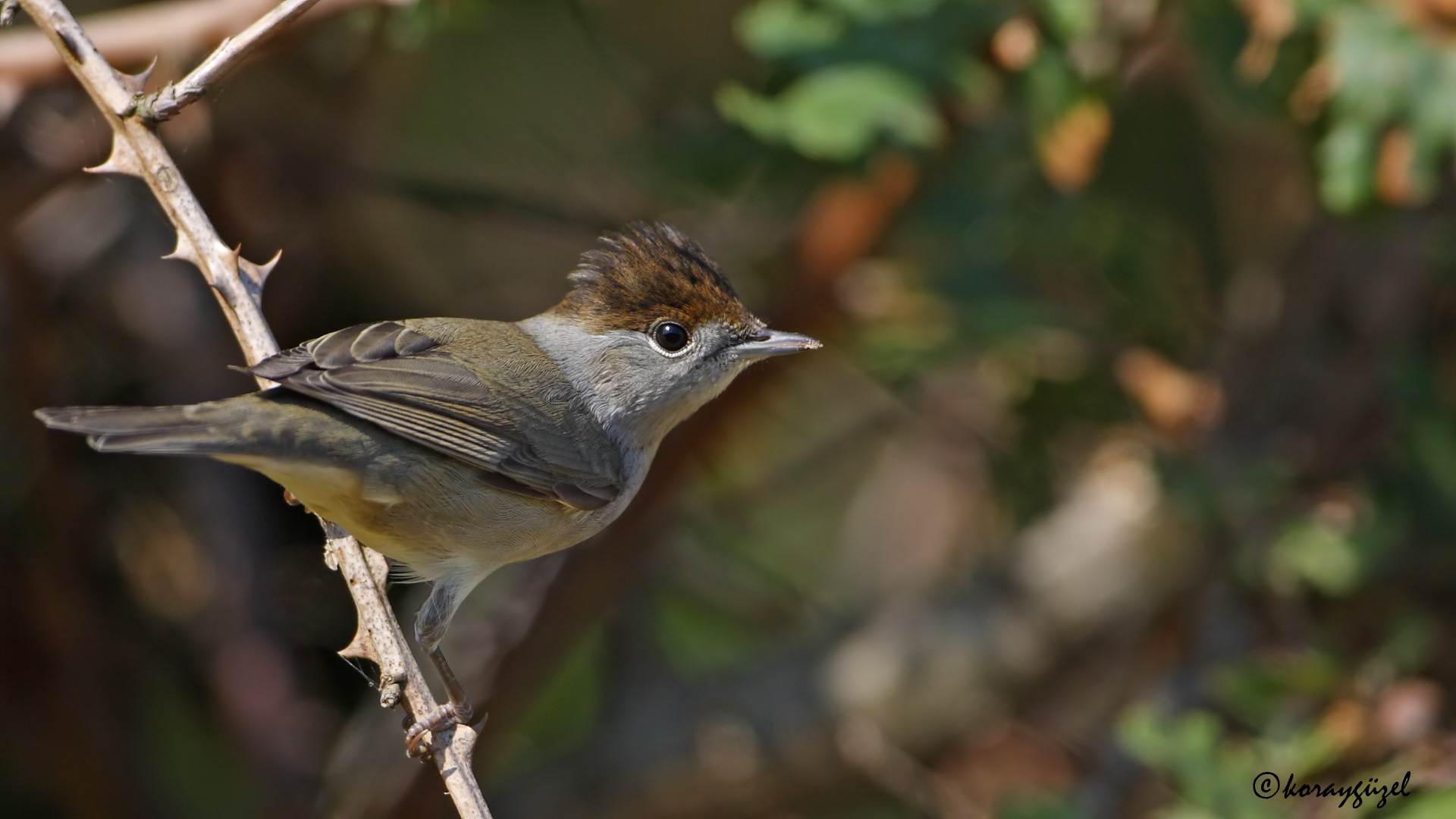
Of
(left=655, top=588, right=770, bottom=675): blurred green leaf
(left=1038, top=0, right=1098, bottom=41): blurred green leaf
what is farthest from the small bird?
(left=655, top=588, right=770, bottom=675): blurred green leaf

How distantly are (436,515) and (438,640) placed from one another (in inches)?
14.8

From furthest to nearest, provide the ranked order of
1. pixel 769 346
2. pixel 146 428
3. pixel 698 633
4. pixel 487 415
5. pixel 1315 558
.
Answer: pixel 698 633 → pixel 1315 558 → pixel 769 346 → pixel 487 415 → pixel 146 428

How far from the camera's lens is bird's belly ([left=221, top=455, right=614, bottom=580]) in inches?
126

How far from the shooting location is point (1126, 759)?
172 inches

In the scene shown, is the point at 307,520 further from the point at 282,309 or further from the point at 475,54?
the point at 475,54

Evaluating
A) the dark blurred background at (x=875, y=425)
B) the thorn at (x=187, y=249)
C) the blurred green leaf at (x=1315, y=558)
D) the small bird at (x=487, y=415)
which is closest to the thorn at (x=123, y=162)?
the thorn at (x=187, y=249)

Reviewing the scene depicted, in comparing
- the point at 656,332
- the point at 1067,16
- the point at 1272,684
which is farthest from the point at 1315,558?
the point at 656,332

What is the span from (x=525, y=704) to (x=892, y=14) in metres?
2.32

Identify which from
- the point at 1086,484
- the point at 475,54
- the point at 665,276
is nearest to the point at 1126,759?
the point at 1086,484

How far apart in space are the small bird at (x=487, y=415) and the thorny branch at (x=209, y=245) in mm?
99

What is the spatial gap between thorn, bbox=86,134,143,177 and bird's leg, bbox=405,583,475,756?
1.21m

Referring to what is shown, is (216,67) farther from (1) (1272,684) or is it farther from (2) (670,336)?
(1) (1272,684)

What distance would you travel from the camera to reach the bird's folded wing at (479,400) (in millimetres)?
3242

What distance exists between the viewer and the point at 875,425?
19.0 feet
